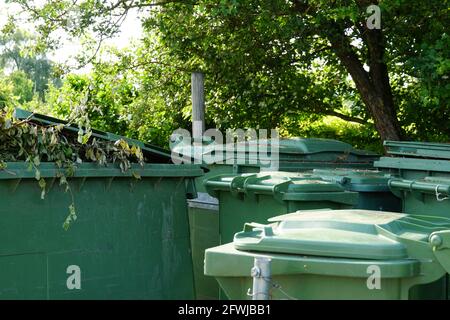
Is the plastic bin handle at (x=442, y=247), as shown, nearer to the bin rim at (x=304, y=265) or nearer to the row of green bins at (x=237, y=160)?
the bin rim at (x=304, y=265)

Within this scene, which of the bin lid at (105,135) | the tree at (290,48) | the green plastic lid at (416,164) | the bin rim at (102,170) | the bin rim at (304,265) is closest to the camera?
the bin rim at (304,265)

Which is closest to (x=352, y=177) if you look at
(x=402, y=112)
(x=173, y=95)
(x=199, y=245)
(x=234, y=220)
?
(x=234, y=220)

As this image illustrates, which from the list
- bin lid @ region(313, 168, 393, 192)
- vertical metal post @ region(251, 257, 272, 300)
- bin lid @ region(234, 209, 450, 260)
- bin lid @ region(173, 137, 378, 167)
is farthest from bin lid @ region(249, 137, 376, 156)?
vertical metal post @ region(251, 257, 272, 300)

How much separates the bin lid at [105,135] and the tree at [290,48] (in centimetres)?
425

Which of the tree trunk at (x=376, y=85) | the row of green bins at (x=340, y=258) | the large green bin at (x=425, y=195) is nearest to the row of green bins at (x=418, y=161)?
the large green bin at (x=425, y=195)

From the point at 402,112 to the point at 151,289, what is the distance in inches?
279

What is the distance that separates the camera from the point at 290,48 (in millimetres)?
11633

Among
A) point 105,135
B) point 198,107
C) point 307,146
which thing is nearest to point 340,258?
point 105,135

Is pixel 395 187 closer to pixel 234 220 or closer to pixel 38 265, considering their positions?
pixel 234 220

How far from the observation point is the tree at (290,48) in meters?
10.5

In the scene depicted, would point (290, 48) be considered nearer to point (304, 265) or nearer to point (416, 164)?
point (416, 164)

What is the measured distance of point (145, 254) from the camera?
581 centimetres

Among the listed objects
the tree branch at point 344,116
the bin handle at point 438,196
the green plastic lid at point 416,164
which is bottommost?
the bin handle at point 438,196

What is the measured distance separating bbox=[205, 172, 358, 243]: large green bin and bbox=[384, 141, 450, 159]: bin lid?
3.36 feet
